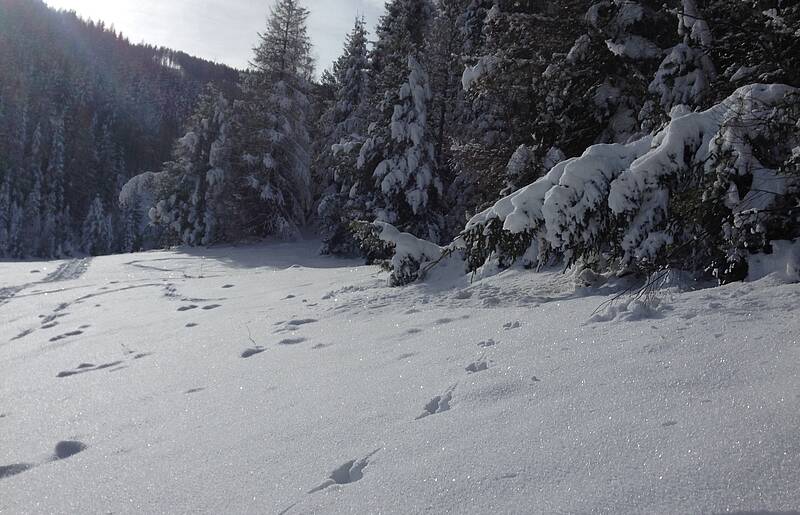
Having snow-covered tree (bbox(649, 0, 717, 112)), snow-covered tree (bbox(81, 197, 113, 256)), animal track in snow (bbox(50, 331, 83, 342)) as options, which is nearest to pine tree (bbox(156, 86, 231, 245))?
animal track in snow (bbox(50, 331, 83, 342))

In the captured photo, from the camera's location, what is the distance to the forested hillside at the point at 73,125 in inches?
2761

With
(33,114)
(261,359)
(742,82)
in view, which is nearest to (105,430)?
(261,359)

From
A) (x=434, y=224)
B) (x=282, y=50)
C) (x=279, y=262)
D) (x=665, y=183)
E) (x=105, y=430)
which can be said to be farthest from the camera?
(x=282, y=50)

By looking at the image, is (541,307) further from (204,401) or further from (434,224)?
(434,224)

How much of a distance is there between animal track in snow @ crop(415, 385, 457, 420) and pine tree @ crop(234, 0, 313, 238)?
2161 centimetres

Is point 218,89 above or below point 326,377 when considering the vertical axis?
above

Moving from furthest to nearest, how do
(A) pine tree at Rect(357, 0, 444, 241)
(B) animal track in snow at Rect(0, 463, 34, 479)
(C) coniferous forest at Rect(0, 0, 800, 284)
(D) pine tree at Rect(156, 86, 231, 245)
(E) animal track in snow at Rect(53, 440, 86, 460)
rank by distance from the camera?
(D) pine tree at Rect(156, 86, 231, 245)
(A) pine tree at Rect(357, 0, 444, 241)
(C) coniferous forest at Rect(0, 0, 800, 284)
(E) animal track in snow at Rect(53, 440, 86, 460)
(B) animal track in snow at Rect(0, 463, 34, 479)

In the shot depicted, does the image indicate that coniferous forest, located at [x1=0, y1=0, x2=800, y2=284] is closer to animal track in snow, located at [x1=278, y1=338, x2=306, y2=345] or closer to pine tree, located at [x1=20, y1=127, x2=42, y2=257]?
animal track in snow, located at [x1=278, y1=338, x2=306, y2=345]

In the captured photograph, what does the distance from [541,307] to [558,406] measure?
209 cm

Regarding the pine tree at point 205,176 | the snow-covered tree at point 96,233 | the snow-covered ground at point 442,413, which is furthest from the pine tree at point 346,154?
the snow-covered tree at point 96,233

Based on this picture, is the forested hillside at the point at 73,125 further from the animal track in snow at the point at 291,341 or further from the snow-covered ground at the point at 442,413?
the snow-covered ground at the point at 442,413

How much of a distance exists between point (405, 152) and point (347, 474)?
1720 centimetres

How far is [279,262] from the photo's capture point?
57.8 ft

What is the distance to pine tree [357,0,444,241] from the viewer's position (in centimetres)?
1819
